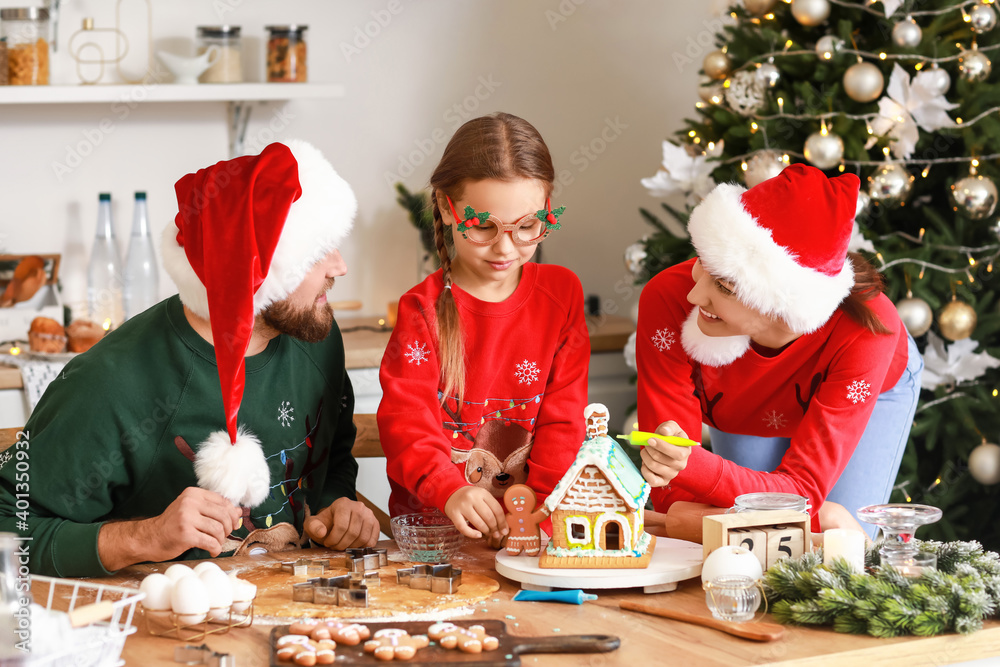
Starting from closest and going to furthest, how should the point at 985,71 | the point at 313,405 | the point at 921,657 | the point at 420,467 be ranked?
the point at 921,657 → the point at 420,467 → the point at 313,405 → the point at 985,71

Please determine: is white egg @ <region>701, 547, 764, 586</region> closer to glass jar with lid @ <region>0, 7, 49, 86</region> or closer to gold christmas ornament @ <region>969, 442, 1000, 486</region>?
gold christmas ornament @ <region>969, 442, 1000, 486</region>

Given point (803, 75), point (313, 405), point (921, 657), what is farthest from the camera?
point (803, 75)

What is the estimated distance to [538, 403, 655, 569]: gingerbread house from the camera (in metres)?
1.19

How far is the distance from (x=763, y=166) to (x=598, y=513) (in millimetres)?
1381

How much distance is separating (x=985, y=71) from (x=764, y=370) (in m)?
1.15

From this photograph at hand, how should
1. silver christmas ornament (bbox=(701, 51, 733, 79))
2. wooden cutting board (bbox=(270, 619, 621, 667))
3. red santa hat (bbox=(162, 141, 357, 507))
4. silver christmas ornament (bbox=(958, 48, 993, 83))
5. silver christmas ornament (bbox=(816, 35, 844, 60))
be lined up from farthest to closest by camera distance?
silver christmas ornament (bbox=(701, 51, 733, 79))
silver christmas ornament (bbox=(816, 35, 844, 60))
silver christmas ornament (bbox=(958, 48, 993, 83))
red santa hat (bbox=(162, 141, 357, 507))
wooden cutting board (bbox=(270, 619, 621, 667))

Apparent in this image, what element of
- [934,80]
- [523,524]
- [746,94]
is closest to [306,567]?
[523,524]

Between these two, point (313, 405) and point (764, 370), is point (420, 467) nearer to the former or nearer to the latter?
point (313, 405)

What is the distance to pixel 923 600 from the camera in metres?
A: 1.01

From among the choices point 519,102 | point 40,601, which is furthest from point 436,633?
point 519,102

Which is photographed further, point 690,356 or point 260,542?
→ point 690,356

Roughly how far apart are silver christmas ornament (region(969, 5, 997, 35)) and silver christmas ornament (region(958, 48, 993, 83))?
5cm

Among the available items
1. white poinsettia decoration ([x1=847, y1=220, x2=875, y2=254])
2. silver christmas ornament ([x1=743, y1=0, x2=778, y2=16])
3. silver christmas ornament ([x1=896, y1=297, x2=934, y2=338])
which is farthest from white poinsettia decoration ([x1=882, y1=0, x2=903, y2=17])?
silver christmas ornament ([x1=896, y1=297, x2=934, y2=338])

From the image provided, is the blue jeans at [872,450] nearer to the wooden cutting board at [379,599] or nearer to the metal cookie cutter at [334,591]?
the wooden cutting board at [379,599]
